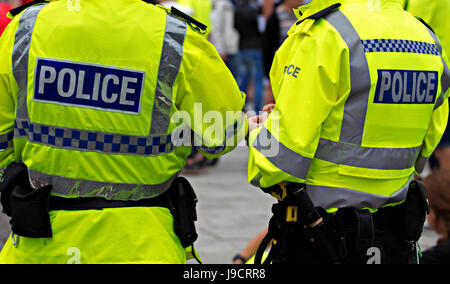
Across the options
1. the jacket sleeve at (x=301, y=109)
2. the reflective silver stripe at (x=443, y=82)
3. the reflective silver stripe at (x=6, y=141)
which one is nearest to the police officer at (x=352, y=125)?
the jacket sleeve at (x=301, y=109)

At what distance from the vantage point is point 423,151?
332 cm

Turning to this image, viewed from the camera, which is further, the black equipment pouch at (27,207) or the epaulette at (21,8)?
the epaulette at (21,8)

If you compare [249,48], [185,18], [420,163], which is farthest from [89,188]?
[249,48]

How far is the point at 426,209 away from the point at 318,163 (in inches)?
22.9

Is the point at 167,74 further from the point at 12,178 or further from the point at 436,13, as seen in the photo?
the point at 436,13

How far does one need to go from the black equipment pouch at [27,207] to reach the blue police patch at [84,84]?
1.14 feet

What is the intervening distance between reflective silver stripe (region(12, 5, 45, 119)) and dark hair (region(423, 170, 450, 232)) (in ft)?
7.05

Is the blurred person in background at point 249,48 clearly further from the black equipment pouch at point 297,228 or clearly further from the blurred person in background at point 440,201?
the black equipment pouch at point 297,228

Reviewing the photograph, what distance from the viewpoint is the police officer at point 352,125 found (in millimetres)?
2855

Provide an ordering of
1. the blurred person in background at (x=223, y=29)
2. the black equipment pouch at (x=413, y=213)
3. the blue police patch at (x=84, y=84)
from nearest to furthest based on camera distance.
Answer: the blue police patch at (x=84, y=84), the black equipment pouch at (x=413, y=213), the blurred person in background at (x=223, y=29)

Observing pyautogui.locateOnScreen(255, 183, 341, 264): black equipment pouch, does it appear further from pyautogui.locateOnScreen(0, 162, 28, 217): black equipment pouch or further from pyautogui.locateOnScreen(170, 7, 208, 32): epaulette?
pyautogui.locateOnScreen(0, 162, 28, 217): black equipment pouch
